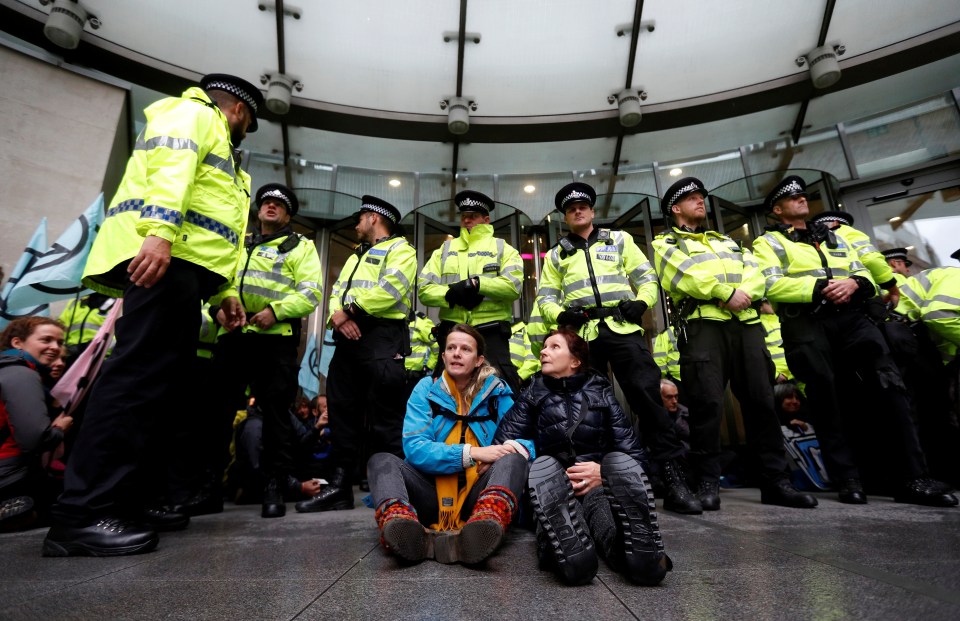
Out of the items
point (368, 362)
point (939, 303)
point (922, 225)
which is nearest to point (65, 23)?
point (368, 362)

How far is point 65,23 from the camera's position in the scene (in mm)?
4734

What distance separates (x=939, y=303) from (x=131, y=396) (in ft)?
17.5

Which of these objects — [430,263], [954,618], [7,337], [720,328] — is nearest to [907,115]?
[720,328]

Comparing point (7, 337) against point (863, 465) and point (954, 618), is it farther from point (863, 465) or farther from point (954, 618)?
point (863, 465)

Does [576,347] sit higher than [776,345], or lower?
lower

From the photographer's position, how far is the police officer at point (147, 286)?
174 centimetres

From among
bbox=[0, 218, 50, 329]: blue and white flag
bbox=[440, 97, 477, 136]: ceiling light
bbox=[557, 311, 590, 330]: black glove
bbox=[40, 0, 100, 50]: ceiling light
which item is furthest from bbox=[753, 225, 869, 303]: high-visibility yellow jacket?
bbox=[40, 0, 100, 50]: ceiling light

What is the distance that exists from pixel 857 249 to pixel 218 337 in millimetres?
4761

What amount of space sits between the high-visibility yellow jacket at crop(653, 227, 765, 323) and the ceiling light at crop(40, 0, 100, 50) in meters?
6.14

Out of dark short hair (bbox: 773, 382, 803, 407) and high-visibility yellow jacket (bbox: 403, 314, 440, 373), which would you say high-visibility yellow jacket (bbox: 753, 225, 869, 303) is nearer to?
dark short hair (bbox: 773, 382, 803, 407)

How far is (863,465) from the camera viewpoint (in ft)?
Result: 11.9

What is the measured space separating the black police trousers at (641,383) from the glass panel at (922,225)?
4992 millimetres

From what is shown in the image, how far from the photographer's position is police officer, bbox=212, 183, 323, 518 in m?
3.02

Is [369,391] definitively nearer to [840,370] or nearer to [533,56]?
[840,370]
